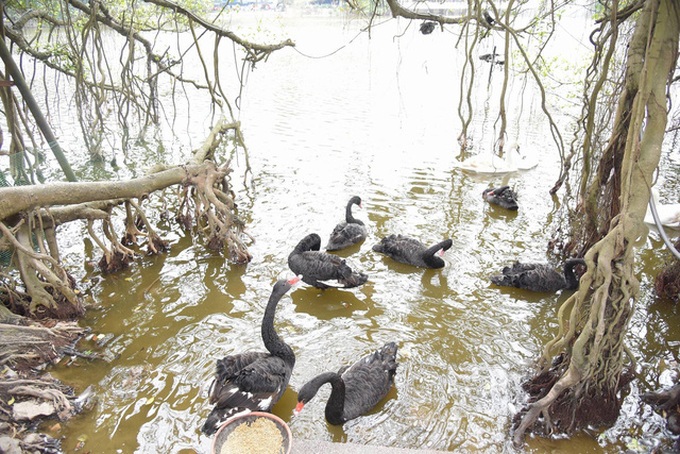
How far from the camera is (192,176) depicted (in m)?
5.78

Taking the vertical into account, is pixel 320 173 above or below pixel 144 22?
below

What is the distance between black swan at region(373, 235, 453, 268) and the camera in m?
5.62

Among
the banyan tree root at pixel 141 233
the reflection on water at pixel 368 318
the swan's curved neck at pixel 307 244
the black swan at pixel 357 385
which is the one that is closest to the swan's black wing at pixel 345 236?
the reflection on water at pixel 368 318

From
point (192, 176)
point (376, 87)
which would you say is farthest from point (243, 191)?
point (376, 87)

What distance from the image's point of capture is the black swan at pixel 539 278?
5.06 meters

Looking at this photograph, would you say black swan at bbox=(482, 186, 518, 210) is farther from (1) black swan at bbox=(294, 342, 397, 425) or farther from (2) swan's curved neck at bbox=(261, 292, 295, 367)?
(2) swan's curved neck at bbox=(261, 292, 295, 367)

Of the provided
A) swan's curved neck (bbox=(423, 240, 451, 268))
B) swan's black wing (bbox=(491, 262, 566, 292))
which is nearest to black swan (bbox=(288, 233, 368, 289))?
swan's curved neck (bbox=(423, 240, 451, 268))

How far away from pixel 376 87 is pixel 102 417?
14.6m

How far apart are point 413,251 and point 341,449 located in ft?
9.98

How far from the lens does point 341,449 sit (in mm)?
3053

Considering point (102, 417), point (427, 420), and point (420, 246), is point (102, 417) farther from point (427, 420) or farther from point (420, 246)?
point (420, 246)

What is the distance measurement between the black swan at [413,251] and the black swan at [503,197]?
78.5 inches

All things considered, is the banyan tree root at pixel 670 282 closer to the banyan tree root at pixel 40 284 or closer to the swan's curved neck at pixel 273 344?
the swan's curved neck at pixel 273 344

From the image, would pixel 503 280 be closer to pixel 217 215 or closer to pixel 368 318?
pixel 368 318
